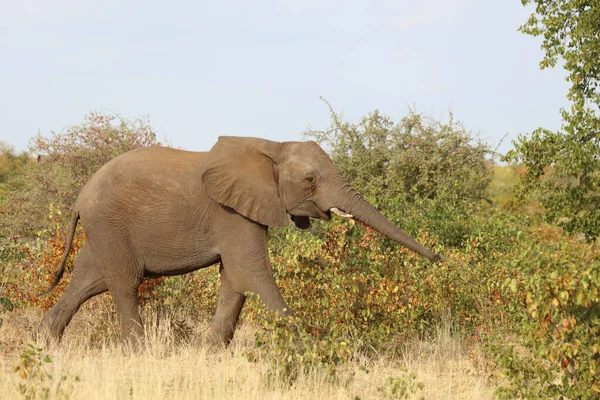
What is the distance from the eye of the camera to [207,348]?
1000 centimetres

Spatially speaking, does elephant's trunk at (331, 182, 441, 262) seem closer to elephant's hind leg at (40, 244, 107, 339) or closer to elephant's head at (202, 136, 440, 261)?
elephant's head at (202, 136, 440, 261)

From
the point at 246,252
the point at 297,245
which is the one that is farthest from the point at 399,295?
the point at 246,252

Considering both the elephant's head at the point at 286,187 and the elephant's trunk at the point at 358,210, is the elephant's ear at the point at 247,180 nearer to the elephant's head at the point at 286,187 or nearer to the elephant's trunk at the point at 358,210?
the elephant's head at the point at 286,187

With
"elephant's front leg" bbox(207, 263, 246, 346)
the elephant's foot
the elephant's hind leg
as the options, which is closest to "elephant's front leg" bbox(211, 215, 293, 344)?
"elephant's front leg" bbox(207, 263, 246, 346)

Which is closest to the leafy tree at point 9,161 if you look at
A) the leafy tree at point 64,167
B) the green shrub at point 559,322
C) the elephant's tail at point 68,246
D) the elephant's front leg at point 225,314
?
the leafy tree at point 64,167

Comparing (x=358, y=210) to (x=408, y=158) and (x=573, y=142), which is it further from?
(x=408, y=158)

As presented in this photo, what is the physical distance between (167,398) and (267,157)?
3612mm

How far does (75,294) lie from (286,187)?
10.3ft

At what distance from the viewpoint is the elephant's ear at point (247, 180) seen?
9688 mm

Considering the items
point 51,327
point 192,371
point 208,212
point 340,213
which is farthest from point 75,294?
point 340,213

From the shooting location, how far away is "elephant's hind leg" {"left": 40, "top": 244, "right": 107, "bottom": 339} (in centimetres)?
1055

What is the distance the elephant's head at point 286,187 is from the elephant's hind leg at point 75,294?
2.00m

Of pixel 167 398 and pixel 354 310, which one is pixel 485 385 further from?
pixel 167 398

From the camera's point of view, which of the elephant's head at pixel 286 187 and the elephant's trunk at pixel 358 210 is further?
the elephant's head at pixel 286 187
